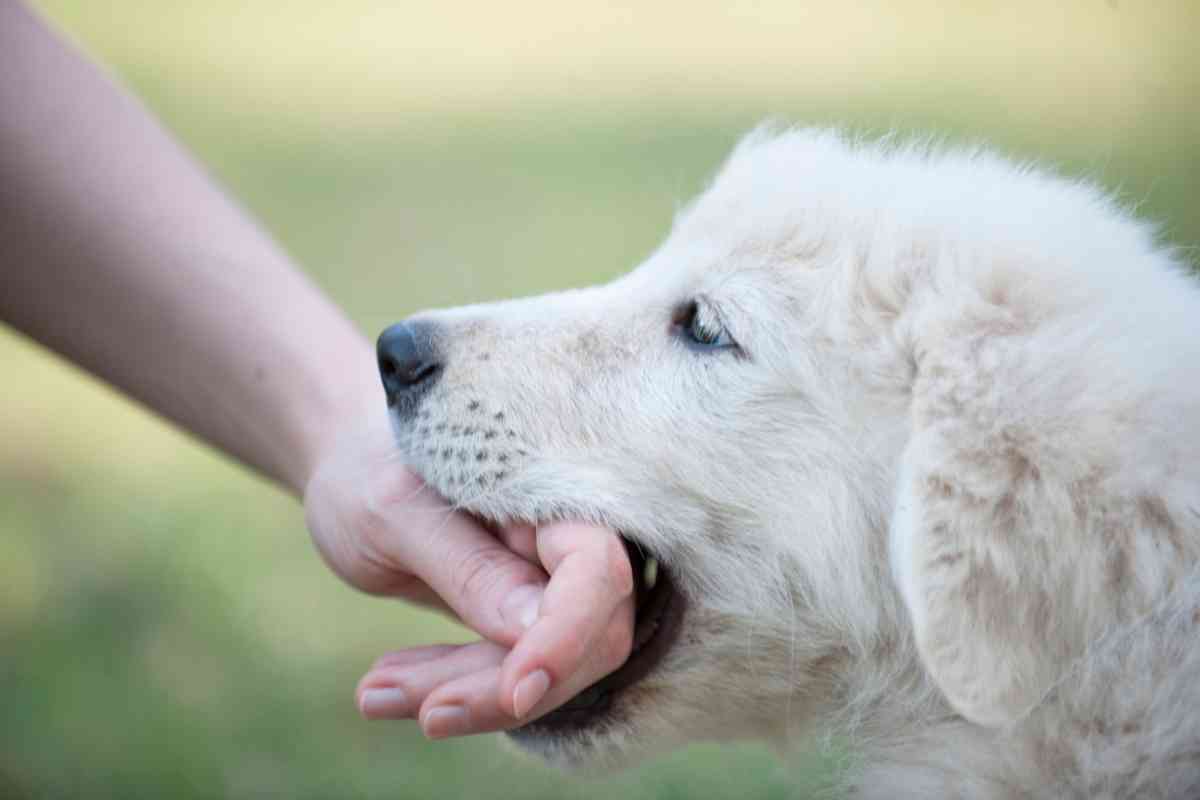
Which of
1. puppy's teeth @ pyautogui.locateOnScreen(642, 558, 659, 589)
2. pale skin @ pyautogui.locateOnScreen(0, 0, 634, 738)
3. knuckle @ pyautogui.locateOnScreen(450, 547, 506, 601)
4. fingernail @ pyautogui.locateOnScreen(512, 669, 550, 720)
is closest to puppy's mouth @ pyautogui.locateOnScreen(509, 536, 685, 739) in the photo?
puppy's teeth @ pyautogui.locateOnScreen(642, 558, 659, 589)

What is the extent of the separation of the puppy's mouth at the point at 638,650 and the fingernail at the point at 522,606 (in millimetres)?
277

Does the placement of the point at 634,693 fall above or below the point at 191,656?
above

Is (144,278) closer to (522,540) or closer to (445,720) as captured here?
(522,540)

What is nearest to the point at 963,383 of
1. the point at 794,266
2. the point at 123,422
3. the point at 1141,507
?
the point at 1141,507

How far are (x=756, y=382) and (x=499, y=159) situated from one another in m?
8.30

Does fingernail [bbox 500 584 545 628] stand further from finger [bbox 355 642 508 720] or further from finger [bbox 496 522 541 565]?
finger [bbox 496 522 541 565]

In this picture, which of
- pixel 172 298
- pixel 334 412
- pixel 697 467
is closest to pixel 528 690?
pixel 697 467

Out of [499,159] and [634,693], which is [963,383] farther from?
[499,159]

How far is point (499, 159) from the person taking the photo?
10.8 meters

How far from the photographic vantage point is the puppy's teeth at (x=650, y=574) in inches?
109

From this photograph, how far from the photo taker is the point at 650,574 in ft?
9.25

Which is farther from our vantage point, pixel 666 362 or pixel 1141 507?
pixel 666 362

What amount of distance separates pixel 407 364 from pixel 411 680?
2.13 ft

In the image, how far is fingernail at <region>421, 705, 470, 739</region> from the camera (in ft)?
7.55
